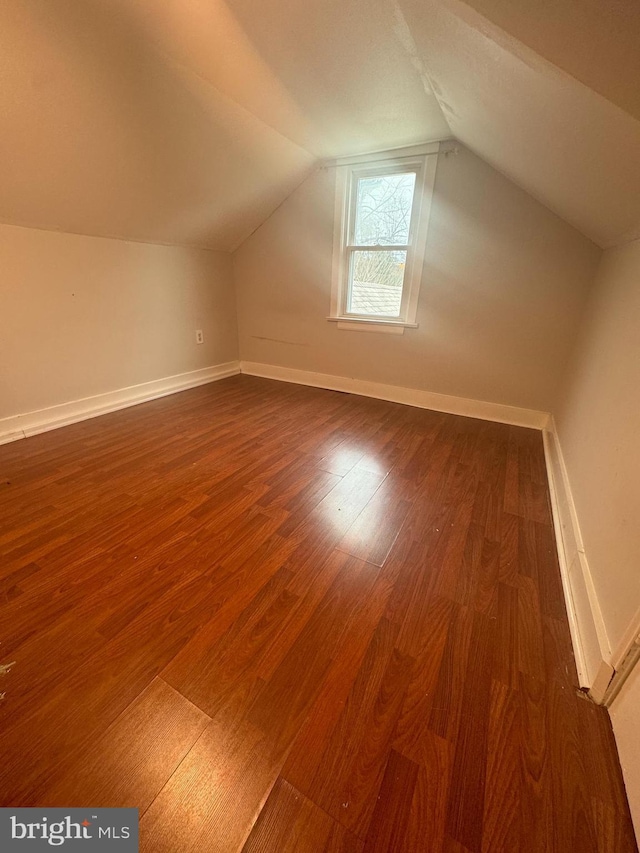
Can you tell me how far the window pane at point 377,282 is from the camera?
2912 millimetres

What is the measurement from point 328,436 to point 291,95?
6.96 feet

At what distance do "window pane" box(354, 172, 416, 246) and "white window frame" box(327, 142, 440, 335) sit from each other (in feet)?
0.19

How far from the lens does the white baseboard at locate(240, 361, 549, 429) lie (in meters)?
2.70

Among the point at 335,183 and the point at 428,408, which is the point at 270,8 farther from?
the point at 428,408

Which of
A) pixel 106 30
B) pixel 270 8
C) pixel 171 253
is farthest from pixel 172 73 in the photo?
pixel 171 253

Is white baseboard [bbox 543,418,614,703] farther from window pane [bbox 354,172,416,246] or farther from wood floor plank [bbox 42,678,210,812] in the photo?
window pane [bbox 354,172,416,246]

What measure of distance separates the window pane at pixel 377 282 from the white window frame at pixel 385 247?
6 cm

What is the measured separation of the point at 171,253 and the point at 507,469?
3.32m

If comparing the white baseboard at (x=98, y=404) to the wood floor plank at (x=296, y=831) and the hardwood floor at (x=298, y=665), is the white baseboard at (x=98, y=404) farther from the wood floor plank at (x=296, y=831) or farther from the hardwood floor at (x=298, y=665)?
the wood floor plank at (x=296, y=831)

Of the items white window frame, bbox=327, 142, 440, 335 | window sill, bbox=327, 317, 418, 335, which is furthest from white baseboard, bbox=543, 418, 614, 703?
white window frame, bbox=327, 142, 440, 335

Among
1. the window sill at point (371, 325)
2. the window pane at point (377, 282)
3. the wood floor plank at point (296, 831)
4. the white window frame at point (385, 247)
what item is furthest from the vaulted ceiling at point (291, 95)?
the wood floor plank at point (296, 831)

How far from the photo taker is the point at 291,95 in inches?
75.9

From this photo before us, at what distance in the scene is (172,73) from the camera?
1657 millimetres

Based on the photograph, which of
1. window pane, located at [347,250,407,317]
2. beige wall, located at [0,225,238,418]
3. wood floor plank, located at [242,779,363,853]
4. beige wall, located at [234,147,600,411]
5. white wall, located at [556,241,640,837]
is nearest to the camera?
wood floor plank, located at [242,779,363,853]
